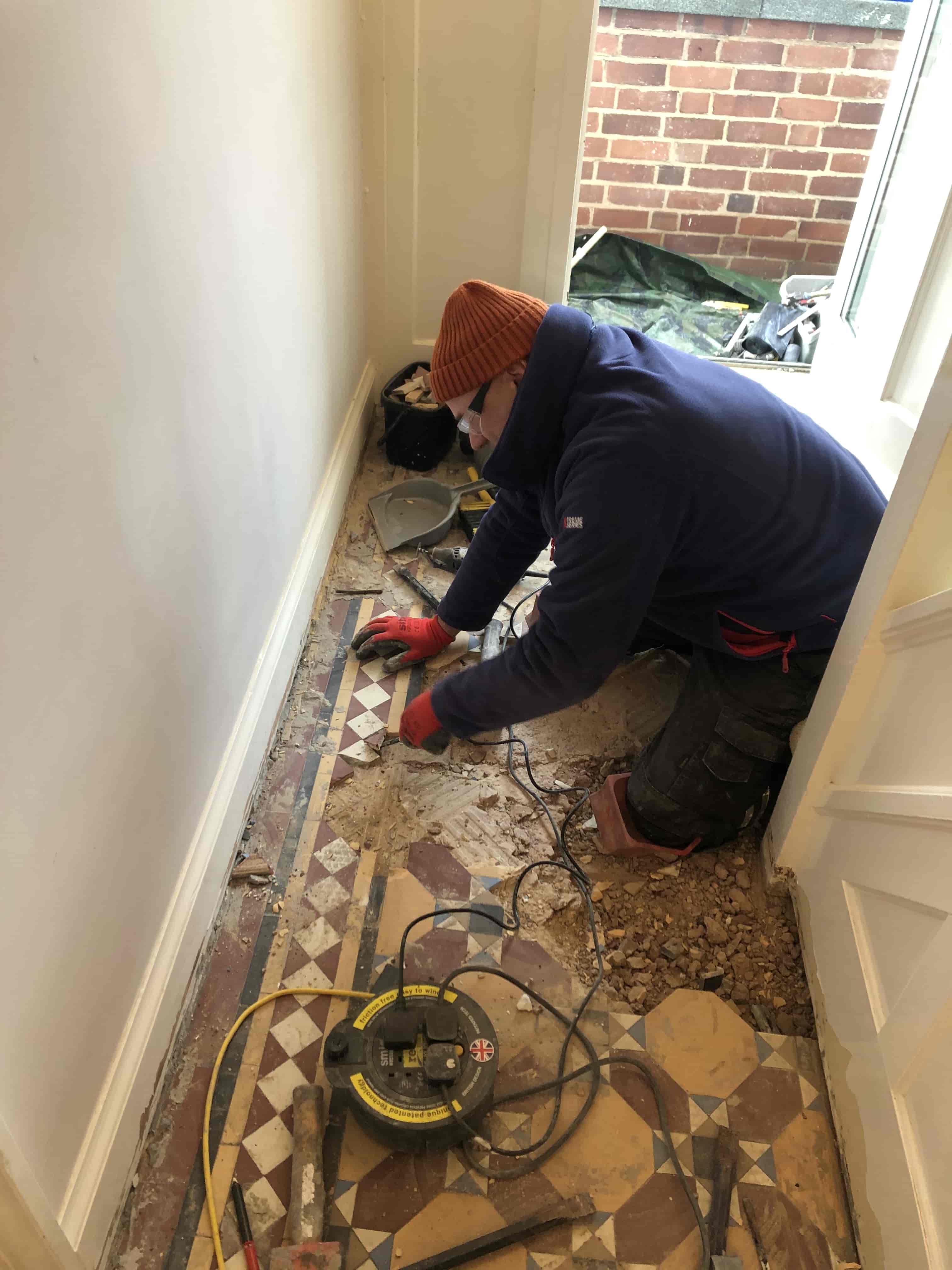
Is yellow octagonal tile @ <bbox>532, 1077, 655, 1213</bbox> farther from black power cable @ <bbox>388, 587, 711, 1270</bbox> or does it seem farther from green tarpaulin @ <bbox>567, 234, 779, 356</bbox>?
green tarpaulin @ <bbox>567, 234, 779, 356</bbox>

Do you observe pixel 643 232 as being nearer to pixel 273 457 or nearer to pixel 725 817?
pixel 273 457

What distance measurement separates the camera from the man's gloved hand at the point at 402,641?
1.92m

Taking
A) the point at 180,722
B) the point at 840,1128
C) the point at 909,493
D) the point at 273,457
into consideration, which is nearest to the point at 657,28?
the point at 273,457

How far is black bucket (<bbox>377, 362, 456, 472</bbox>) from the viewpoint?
2.56 m

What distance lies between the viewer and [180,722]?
1.25m

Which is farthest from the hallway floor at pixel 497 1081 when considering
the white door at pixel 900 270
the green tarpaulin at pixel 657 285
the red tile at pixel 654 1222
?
the green tarpaulin at pixel 657 285

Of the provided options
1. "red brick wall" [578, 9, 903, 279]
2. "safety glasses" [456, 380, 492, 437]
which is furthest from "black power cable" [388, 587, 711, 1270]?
"red brick wall" [578, 9, 903, 279]

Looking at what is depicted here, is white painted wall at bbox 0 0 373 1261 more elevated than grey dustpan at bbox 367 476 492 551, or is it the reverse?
white painted wall at bbox 0 0 373 1261

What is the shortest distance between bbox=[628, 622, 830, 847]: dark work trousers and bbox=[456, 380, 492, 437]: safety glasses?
2.06ft

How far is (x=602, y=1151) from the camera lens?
3.97 feet

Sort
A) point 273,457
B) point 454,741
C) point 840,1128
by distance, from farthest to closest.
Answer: point 454,741
point 273,457
point 840,1128

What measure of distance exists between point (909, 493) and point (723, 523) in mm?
305

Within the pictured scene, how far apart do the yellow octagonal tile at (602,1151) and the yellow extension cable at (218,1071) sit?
0.34 metres

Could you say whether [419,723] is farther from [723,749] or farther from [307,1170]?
[307,1170]
